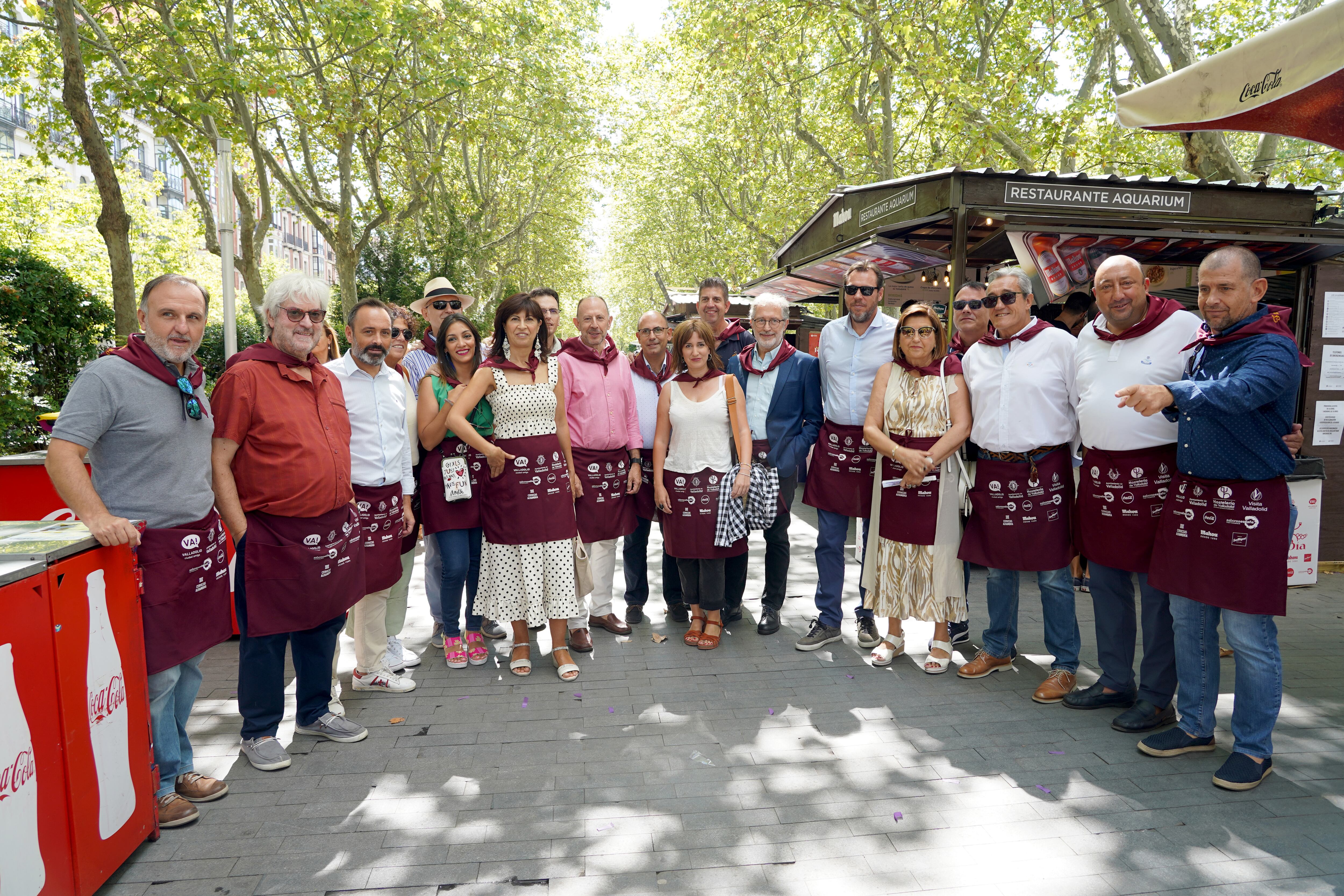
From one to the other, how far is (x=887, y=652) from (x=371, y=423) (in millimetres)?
3274

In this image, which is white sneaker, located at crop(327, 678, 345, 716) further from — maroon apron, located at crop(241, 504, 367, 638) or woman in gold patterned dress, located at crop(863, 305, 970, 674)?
woman in gold patterned dress, located at crop(863, 305, 970, 674)

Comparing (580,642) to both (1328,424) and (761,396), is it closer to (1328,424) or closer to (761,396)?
(761,396)

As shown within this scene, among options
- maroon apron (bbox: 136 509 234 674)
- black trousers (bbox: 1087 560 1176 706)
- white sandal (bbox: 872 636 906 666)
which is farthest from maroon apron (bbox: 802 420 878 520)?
maroon apron (bbox: 136 509 234 674)

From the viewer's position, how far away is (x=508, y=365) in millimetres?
4641

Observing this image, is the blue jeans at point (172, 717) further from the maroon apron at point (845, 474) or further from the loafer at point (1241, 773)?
the loafer at point (1241, 773)

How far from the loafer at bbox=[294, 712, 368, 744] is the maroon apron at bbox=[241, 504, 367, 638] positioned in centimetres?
61

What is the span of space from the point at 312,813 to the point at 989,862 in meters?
2.64

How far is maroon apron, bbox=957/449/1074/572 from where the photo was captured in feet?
14.1

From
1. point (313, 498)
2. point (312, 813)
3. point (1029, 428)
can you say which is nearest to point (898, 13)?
point (1029, 428)

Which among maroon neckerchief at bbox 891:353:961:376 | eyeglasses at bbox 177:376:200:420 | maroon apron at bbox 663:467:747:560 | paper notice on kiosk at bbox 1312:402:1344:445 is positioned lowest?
maroon apron at bbox 663:467:747:560

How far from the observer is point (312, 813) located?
10.7 ft

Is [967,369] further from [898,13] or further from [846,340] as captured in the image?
[898,13]

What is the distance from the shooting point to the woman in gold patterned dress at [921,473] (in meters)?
4.60

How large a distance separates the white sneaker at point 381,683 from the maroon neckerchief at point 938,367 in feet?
11.2
